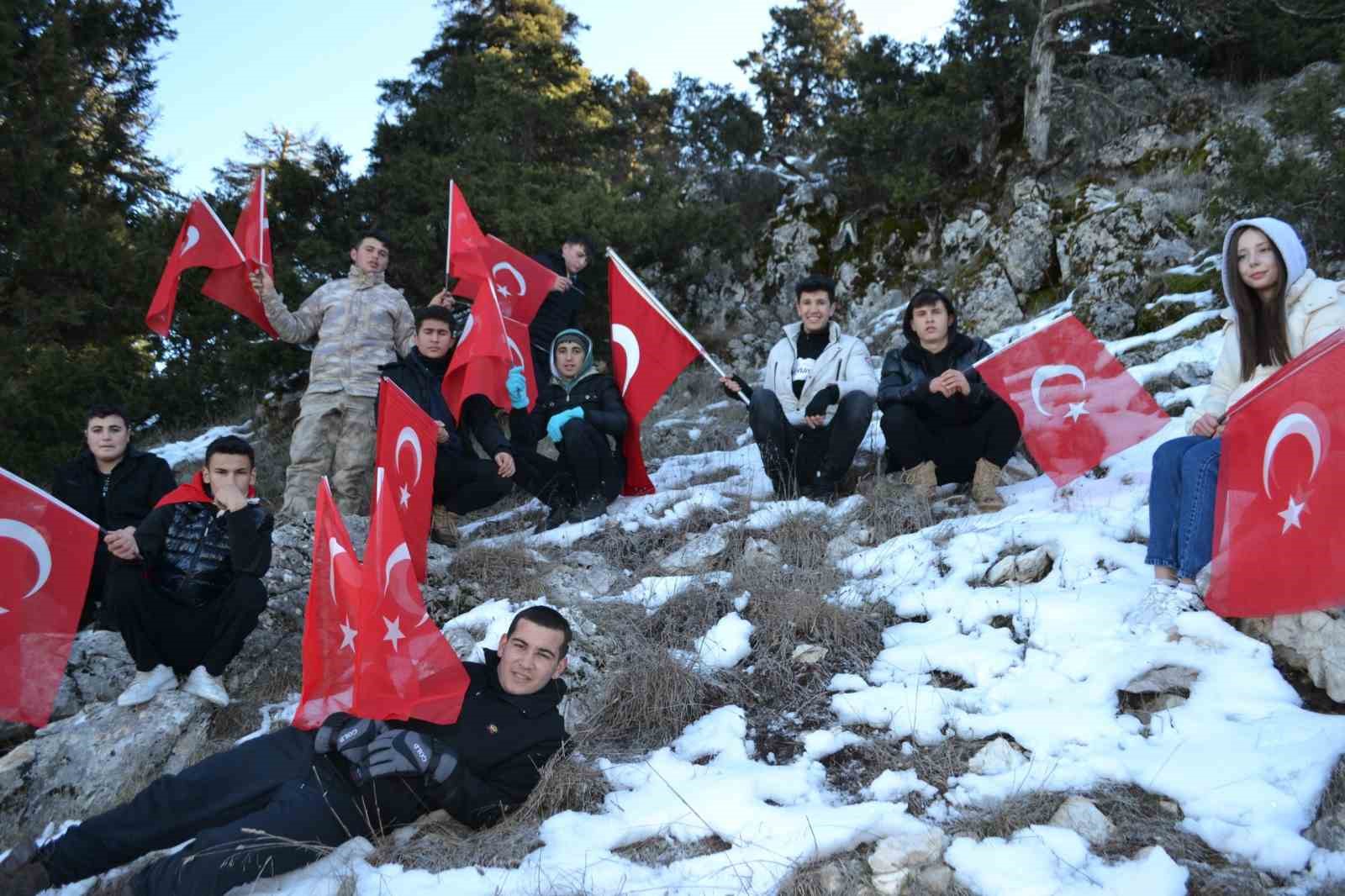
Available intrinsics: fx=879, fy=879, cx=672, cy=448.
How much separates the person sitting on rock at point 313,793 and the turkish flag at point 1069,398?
2970mm

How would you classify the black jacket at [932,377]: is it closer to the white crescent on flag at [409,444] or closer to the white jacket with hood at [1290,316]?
the white jacket with hood at [1290,316]

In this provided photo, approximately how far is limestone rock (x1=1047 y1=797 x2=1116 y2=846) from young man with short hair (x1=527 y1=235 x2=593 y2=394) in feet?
17.6

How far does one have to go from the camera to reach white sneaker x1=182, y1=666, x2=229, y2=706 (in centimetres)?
393

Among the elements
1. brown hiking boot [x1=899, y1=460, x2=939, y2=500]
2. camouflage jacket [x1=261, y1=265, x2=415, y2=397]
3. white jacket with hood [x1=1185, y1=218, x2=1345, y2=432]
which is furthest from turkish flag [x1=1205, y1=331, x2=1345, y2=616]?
camouflage jacket [x1=261, y1=265, x2=415, y2=397]

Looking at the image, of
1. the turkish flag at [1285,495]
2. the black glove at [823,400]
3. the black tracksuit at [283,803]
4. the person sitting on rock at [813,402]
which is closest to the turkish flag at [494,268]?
the person sitting on rock at [813,402]

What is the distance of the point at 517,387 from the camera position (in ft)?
20.8

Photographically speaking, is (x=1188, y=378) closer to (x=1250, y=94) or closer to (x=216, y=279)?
(x=216, y=279)

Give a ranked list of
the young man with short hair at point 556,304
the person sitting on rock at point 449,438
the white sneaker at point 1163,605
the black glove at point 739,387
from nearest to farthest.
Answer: the white sneaker at point 1163,605, the person sitting on rock at point 449,438, the black glove at point 739,387, the young man with short hair at point 556,304

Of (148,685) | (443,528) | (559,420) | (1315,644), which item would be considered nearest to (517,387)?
(559,420)

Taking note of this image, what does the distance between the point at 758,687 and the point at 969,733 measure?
2.97ft

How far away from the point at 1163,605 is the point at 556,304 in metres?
5.32

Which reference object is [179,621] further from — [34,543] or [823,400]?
[823,400]

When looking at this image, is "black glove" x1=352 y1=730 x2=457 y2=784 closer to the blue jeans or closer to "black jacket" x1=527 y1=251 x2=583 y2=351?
the blue jeans

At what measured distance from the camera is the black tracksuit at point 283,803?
8.71 feet
